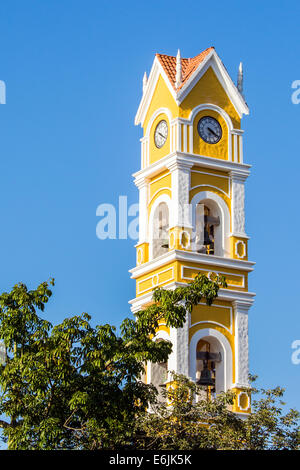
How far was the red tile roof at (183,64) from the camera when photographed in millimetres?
40478

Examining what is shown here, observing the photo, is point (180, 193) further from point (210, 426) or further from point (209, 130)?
point (210, 426)

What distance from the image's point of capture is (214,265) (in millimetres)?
38469

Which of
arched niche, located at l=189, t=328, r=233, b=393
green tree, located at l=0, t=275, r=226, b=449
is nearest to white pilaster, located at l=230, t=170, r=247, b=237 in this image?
arched niche, located at l=189, t=328, r=233, b=393

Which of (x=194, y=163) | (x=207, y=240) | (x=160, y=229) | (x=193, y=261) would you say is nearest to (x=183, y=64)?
(x=194, y=163)

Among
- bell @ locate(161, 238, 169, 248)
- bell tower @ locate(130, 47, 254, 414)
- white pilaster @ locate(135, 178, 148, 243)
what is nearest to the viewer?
bell tower @ locate(130, 47, 254, 414)

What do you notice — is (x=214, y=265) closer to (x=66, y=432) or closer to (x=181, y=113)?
(x=181, y=113)

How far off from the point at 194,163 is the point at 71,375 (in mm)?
13087

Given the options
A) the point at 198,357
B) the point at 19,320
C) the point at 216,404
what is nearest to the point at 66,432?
the point at 19,320

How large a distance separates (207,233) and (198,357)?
4.20 metres

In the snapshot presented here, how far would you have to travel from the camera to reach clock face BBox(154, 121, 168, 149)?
40.3m

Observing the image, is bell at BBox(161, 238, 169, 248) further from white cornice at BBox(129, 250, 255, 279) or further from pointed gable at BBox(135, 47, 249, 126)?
pointed gable at BBox(135, 47, 249, 126)

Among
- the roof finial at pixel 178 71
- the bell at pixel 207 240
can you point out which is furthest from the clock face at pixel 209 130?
the bell at pixel 207 240

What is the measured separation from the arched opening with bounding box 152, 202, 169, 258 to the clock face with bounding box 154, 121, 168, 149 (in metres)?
2.06

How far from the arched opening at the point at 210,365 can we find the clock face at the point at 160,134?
672cm
